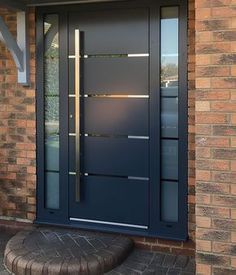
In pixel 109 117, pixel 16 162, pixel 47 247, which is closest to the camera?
pixel 47 247

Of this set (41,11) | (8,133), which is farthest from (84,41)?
(8,133)

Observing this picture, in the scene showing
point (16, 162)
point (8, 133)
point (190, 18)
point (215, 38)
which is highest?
point (190, 18)

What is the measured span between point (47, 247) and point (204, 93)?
2163 mm

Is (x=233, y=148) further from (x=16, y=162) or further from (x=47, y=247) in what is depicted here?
(x=16, y=162)

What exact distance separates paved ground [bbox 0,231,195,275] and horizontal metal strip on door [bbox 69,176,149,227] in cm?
36

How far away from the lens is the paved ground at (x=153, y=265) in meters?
4.07

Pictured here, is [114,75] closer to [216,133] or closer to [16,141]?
[16,141]

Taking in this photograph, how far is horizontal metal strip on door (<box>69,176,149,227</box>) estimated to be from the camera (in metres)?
4.68

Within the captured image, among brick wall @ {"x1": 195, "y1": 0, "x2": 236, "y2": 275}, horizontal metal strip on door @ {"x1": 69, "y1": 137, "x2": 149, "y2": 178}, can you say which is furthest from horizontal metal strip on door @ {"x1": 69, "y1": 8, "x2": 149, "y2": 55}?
brick wall @ {"x1": 195, "y1": 0, "x2": 236, "y2": 275}

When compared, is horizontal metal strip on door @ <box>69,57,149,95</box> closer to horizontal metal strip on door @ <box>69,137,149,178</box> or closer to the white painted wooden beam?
horizontal metal strip on door @ <box>69,137,149,178</box>

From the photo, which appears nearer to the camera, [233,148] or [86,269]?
[233,148]

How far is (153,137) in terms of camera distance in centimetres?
457

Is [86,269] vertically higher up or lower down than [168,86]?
lower down

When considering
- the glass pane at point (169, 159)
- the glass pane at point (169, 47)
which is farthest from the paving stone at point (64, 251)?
the glass pane at point (169, 47)
